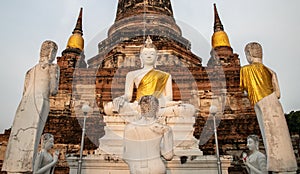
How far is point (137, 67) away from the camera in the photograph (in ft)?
43.9

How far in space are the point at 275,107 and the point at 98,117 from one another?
7970mm

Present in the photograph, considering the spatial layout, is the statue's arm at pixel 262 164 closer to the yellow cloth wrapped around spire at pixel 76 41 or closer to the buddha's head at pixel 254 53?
the buddha's head at pixel 254 53

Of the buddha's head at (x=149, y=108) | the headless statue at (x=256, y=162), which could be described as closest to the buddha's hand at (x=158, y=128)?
the buddha's head at (x=149, y=108)

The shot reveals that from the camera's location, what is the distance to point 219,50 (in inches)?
777

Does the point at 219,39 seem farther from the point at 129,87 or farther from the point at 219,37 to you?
the point at 129,87

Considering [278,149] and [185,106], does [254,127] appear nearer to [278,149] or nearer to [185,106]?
[185,106]

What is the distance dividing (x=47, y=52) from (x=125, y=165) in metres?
2.66

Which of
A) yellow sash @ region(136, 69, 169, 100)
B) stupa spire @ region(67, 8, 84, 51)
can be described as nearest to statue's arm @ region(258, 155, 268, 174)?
yellow sash @ region(136, 69, 169, 100)

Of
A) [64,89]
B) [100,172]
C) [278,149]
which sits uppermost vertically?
[64,89]

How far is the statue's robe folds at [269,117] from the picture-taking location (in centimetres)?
396

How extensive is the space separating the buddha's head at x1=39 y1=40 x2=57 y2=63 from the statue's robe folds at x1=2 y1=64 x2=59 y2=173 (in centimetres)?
17

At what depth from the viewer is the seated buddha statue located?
22.3 feet


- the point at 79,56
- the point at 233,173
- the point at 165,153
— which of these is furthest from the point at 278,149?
the point at 79,56

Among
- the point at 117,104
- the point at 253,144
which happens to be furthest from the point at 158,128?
the point at 117,104
